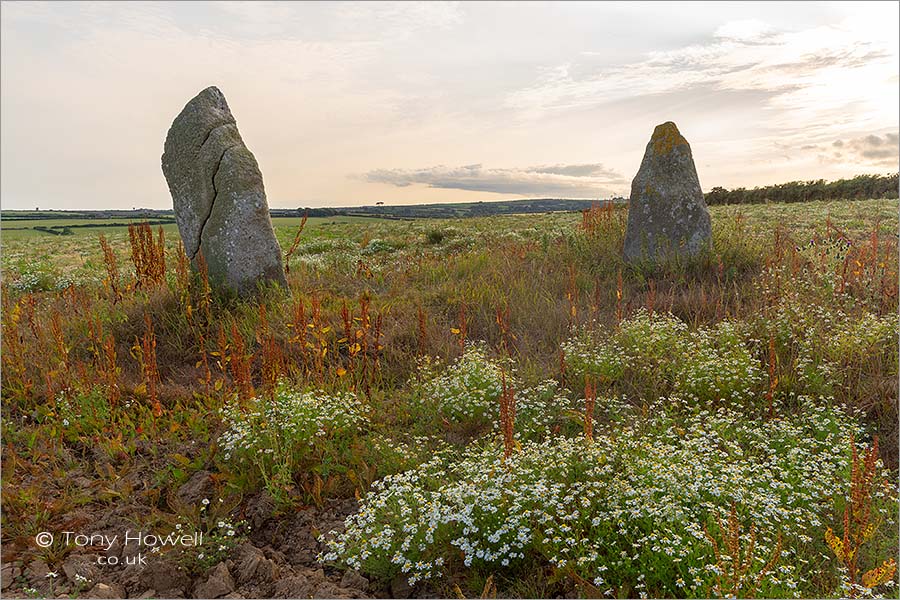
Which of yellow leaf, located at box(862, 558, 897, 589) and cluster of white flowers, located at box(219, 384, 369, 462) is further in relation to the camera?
cluster of white flowers, located at box(219, 384, 369, 462)

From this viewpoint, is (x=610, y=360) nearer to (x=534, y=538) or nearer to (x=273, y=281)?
(x=534, y=538)

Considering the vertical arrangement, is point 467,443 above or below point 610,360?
below

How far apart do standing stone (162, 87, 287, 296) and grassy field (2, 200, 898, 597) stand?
1.23 ft

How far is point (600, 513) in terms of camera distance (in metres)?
2.99

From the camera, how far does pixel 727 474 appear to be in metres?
3.43

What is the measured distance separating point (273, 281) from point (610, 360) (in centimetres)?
441

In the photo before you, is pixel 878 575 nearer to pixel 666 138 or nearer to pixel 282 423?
pixel 282 423

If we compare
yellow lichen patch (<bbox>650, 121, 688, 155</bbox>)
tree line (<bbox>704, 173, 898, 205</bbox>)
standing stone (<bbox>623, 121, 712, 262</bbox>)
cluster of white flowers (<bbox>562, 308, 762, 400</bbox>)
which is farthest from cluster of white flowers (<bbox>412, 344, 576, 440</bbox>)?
tree line (<bbox>704, 173, 898, 205</bbox>)

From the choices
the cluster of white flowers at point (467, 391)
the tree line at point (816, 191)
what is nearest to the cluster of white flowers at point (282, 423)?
the cluster of white flowers at point (467, 391)

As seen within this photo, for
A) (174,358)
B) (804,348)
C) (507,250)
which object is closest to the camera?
(804,348)

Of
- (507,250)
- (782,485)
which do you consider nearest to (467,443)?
(782,485)

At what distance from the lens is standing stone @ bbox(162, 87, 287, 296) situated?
7395mm

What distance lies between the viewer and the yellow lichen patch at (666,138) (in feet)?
27.6

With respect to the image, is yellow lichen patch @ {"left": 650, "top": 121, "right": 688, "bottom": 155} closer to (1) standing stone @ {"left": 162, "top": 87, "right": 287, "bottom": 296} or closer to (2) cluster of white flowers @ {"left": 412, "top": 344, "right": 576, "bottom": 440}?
(2) cluster of white flowers @ {"left": 412, "top": 344, "right": 576, "bottom": 440}
